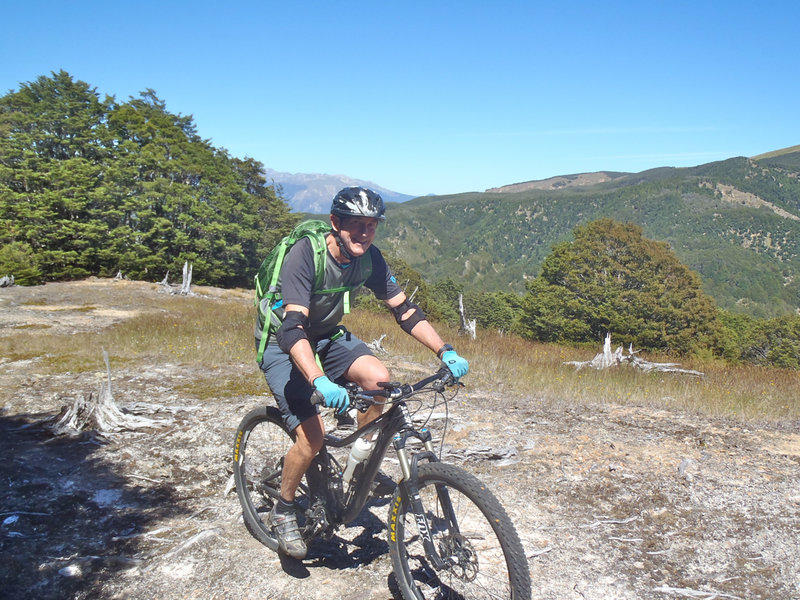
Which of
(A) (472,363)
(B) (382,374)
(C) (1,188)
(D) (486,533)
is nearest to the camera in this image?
(D) (486,533)

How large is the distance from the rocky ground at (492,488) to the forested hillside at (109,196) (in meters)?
30.4

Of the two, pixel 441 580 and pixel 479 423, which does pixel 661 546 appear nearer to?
pixel 441 580

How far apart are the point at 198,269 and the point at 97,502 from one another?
39784 mm

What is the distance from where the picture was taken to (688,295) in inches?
1559

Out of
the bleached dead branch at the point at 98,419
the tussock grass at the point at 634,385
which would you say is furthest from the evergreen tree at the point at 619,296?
the bleached dead branch at the point at 98,419

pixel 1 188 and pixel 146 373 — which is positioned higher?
pixel 1 188

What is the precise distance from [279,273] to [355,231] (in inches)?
20.9

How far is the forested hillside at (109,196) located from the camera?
34625 millimetres

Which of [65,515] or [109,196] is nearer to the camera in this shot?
[65,515]

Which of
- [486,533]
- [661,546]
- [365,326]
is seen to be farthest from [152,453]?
[365,326]

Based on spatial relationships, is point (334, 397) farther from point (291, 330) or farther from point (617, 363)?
point (617, 363)

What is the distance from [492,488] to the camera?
4.44m

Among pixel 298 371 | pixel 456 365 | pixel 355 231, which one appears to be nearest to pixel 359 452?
pixel 298 371

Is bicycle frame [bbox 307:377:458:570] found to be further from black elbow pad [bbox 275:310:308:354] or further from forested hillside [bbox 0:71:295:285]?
forested hillside [bbox 0:71:295:285]
